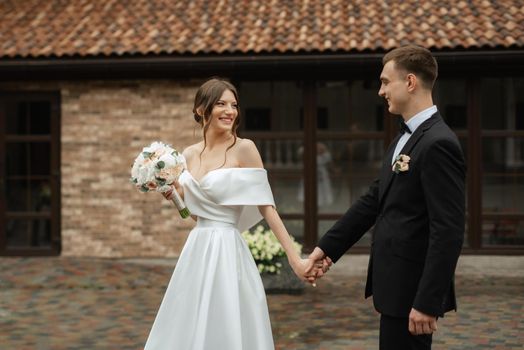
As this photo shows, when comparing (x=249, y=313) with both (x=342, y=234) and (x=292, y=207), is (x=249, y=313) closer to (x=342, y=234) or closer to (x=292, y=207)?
(x=342, y=234)

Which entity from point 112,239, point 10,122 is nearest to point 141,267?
point 112,239

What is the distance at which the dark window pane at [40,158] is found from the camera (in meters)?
13.5

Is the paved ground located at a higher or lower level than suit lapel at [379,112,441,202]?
lower

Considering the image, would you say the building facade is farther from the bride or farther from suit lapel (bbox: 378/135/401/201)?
suit lapel (bbox: 378/135/401/201)

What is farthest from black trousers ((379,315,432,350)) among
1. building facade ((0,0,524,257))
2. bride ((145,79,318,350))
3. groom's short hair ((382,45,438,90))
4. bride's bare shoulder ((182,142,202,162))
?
building facade ((0,0,524,257))

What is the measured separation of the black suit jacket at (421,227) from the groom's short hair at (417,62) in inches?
7.9

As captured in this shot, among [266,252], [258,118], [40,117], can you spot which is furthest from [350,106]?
[40,117]

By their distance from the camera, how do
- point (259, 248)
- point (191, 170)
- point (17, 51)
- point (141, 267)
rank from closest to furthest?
point (191, 170) < point (259, 248) < point (141, 267) < point (17, 51)

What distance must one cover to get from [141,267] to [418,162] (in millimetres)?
8706

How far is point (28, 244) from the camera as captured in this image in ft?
44.5

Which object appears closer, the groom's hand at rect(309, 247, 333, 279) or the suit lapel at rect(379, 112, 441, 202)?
the suit lapel at rect(379, 112, 441, 202)

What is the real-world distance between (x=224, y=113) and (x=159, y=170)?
49 centimetres

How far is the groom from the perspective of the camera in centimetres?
354

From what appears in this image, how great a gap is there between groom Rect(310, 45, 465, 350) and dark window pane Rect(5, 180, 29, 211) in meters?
10.5
